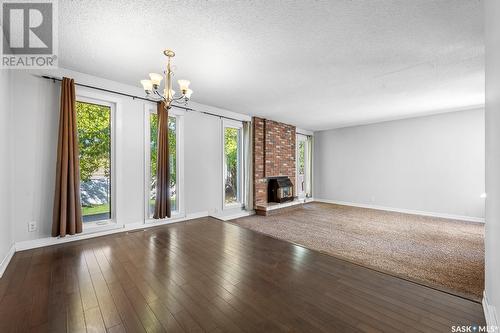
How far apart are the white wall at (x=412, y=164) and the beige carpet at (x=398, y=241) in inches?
23.8

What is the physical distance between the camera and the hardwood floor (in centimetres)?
154

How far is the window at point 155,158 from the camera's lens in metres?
3.96

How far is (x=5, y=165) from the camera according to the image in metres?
2.43

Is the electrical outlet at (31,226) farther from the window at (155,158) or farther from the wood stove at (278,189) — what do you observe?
the wood stove at (278,189)

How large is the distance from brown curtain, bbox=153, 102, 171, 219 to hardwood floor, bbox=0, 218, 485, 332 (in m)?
1.15

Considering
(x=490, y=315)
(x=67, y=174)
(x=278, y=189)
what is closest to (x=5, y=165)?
(x=67, y=174)

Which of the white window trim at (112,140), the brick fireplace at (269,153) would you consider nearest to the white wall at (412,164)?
the brick fireplace at (269,153)

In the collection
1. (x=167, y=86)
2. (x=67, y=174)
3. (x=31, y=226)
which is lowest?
(x=31, y=226)

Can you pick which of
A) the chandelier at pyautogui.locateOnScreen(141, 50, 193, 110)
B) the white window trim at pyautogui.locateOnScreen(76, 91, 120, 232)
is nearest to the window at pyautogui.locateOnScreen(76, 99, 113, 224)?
the white window trim at pyautogui.locateOnScreen(76, 91, 120, 232)

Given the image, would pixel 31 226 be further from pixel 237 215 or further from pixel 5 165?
pixel 237 215

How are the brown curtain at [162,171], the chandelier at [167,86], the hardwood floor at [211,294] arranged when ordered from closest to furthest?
the hardwood floor at [211,294]
the chandelier at [167,86]
the brown curtain at [162,171]

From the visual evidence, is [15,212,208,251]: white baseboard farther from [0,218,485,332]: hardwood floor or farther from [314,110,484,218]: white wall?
[314,110,484,218]: white wall

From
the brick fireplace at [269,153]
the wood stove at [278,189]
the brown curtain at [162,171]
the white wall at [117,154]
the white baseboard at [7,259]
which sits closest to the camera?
the white baseboard at [7,259]

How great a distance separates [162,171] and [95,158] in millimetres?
1049
